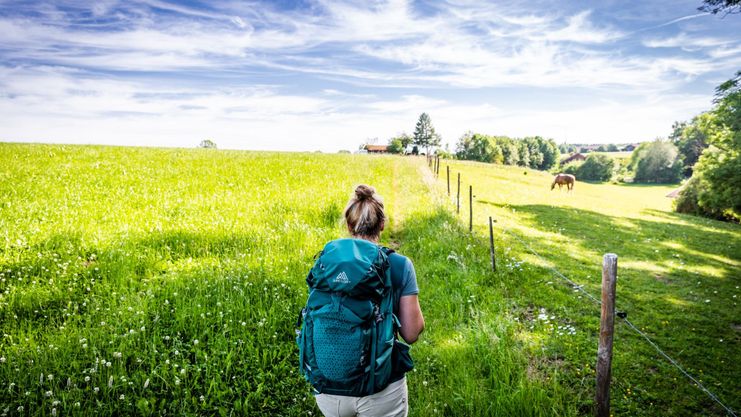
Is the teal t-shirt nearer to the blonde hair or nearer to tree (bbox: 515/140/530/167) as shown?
the blonde hair

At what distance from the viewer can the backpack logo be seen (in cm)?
250

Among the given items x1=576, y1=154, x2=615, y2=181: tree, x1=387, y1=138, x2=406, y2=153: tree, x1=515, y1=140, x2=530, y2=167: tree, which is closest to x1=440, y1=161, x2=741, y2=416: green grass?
x1=576, y1=154, x2=615, y2=181: tree

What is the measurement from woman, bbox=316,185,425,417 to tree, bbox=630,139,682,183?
12337 cm

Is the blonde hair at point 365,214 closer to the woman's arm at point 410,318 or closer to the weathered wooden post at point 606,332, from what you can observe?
the woman's arm at point 410,318

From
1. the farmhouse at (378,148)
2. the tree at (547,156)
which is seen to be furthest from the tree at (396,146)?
the tree at (547,156)

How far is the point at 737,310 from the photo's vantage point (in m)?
9.21

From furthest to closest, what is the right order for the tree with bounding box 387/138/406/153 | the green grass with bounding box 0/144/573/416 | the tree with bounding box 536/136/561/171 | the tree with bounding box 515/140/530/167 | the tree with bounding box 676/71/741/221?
the tree with bounding box 387/138/406/153 → the tree with bounding box 536/136/561/171 → the tree with bounding box 515/140/530/167 → the tree with bounding box 676/71/741/221 → the green grass with bounding box 0/144/573/416

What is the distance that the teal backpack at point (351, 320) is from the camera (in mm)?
2523

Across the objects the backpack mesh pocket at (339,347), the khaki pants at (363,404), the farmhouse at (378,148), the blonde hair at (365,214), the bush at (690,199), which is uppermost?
the farmhouse at (378,148)

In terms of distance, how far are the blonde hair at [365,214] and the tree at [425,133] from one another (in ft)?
527

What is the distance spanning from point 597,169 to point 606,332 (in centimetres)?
13381

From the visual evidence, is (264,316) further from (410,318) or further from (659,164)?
(659,164)

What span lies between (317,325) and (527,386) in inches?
147

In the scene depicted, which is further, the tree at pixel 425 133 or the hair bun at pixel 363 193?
the tree at pixel 425 133
